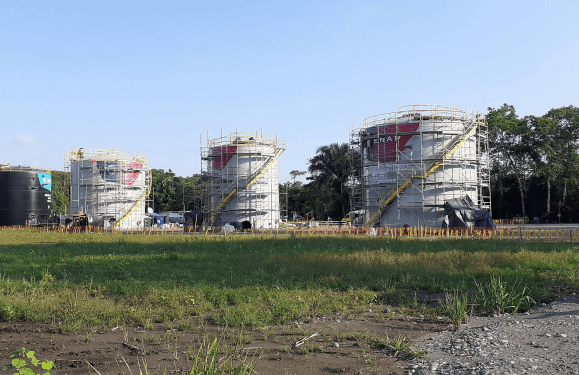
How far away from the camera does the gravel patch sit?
6.38m

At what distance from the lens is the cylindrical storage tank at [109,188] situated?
2293 inches

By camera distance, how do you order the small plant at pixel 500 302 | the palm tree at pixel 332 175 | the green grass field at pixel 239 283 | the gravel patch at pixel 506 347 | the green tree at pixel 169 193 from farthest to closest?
the green tree at pixel 169 193
the palm tree at pixel 332 175
the small plant at pixel 500 302
the green grass field at pixel 239 283
the gravel patch at pixel 506 347

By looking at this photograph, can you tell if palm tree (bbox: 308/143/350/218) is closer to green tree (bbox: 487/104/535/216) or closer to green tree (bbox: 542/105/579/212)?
green tree (bbox: 487/104/535/216)

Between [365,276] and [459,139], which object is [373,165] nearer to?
[459,139]

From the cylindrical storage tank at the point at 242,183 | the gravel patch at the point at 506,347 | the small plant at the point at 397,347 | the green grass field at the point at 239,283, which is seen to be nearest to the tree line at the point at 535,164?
the cylindrical storage tank at the point at 242,183

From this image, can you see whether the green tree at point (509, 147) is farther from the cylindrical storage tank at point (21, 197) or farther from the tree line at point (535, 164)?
the cylindrical storage tank at point (21, 197)

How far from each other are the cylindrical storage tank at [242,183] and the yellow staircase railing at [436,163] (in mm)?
13772

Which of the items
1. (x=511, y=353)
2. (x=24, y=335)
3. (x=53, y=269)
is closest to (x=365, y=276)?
(x=511, y=353)

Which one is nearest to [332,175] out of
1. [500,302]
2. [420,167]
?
[420,167]

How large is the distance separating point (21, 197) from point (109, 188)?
955 cm

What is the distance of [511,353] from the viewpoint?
6.97 meters

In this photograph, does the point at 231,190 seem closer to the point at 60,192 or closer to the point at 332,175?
the point at 332,175

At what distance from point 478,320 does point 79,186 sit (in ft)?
190

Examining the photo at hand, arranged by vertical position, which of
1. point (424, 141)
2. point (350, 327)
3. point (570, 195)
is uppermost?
point (424, 141)
